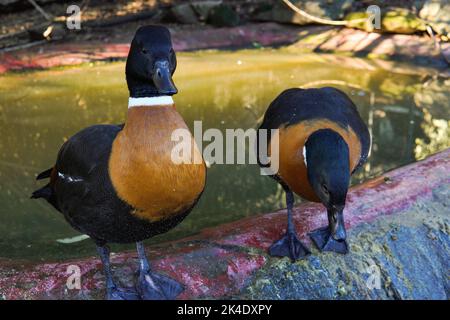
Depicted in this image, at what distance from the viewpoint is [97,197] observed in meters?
2.06

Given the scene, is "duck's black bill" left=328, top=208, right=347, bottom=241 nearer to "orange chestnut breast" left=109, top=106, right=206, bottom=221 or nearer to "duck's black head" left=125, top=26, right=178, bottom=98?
"orange chestnut breast" left=109, top=106, right=206, bottom=221

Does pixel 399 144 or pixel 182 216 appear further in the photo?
pixel 399 144

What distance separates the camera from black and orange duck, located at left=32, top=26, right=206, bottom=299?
1.94 meters

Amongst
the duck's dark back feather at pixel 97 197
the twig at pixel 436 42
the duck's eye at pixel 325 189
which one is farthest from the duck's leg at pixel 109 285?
the twig at pixel 436 42

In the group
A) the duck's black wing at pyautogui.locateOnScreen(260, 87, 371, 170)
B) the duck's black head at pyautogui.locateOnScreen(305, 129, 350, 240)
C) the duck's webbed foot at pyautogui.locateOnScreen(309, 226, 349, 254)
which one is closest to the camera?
the duck's black head at pyautogui.locateOnScreen(305, 129, 350, 240)

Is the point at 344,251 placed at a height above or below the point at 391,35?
above

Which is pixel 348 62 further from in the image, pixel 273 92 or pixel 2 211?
pixel 2 211

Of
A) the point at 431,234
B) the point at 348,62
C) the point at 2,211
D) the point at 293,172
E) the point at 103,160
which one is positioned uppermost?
the point at 103,160

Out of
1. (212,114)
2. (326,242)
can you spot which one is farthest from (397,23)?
(326,242)

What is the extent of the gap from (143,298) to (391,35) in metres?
8.60

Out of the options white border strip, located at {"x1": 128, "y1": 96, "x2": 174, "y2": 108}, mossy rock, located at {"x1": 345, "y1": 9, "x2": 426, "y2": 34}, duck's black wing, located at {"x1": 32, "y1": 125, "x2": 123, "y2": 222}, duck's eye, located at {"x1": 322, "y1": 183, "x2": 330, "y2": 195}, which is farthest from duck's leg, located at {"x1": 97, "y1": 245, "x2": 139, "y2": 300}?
mossy rock, located at {"x1": 345, "y1": 9, "x2": 426, "y2": 34}

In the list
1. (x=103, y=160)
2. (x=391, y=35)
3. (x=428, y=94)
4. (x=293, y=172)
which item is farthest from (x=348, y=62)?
(x=103, y=160)

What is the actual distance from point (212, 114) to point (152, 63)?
13.1 ft

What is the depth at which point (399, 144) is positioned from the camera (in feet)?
16.8
